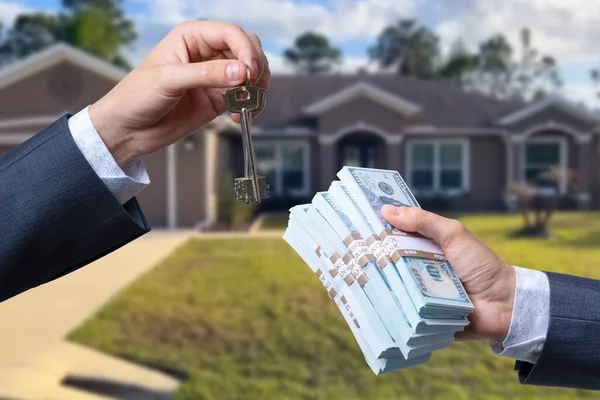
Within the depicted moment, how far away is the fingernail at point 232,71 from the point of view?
99 cm

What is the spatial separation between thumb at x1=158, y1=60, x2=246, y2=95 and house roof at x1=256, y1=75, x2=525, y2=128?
12.2m

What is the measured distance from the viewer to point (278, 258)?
7.91 metres

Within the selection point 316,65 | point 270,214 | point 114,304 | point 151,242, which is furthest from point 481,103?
point 114,304

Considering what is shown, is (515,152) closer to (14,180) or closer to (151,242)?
(151,242)

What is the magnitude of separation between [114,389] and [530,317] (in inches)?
125

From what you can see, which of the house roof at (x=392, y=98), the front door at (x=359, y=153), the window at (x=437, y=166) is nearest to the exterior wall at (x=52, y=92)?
the house roof at (x=392, y=98)

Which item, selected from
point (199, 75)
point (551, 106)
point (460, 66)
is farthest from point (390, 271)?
point (460, 66)

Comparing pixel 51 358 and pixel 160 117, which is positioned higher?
pixel 160 117

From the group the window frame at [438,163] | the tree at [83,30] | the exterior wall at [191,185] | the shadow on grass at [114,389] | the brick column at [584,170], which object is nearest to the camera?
the shadow on grass at [114,389]

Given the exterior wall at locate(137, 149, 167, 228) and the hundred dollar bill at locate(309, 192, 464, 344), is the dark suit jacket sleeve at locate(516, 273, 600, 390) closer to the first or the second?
the hundred dollar bill at locate(309, 192, 464, 344)

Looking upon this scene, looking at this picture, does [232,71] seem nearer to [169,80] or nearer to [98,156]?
[169,80]

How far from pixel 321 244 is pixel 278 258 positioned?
6893mm

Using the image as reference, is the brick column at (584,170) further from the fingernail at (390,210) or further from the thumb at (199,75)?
the thumb at (199,75)

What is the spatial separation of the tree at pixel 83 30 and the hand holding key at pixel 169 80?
15677 millimetres
